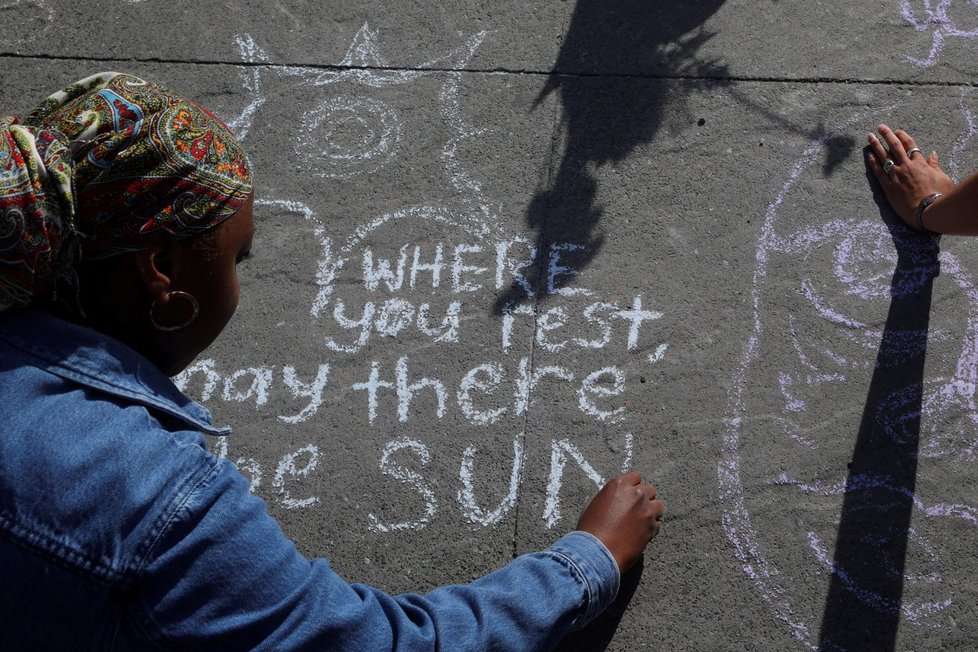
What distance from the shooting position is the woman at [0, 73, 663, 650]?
1199 millimetres

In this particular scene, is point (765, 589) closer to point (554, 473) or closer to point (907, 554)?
point (907, 554)

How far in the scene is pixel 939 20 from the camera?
3.37 meters

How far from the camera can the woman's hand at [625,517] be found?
7.30 ft

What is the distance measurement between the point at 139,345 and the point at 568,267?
5.76 feet

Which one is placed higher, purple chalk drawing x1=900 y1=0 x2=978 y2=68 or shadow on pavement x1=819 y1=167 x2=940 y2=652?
purple chalk drawing x1=900 y1=0 x2=978 y2=68

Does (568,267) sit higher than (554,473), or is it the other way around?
(568,267)

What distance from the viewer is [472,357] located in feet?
9.34

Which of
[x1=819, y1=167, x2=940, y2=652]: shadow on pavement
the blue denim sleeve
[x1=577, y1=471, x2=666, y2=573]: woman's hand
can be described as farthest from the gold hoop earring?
[x1=819, y1=167, x2=940, y2=652]: shadow on pavement

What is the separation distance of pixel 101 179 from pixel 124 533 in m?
0.55

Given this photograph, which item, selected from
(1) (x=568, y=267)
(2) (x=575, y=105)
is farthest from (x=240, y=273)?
(2) (x=575, y=105)

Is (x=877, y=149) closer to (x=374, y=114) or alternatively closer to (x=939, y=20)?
(x=939, y=20)

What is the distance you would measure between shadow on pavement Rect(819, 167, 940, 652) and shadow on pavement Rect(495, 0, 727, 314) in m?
1.03

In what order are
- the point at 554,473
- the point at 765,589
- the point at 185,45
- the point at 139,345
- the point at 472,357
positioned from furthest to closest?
the point at 185,45 → the point at 472,357 → the point at 554,473 → the point at 765,589 → the point at 139,345

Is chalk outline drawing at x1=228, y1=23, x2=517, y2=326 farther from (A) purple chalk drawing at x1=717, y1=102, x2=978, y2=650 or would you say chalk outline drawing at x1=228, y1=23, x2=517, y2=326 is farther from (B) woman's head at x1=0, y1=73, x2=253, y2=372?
(B) woman's head at x1=0, y1=73, x2=253, y2=372
